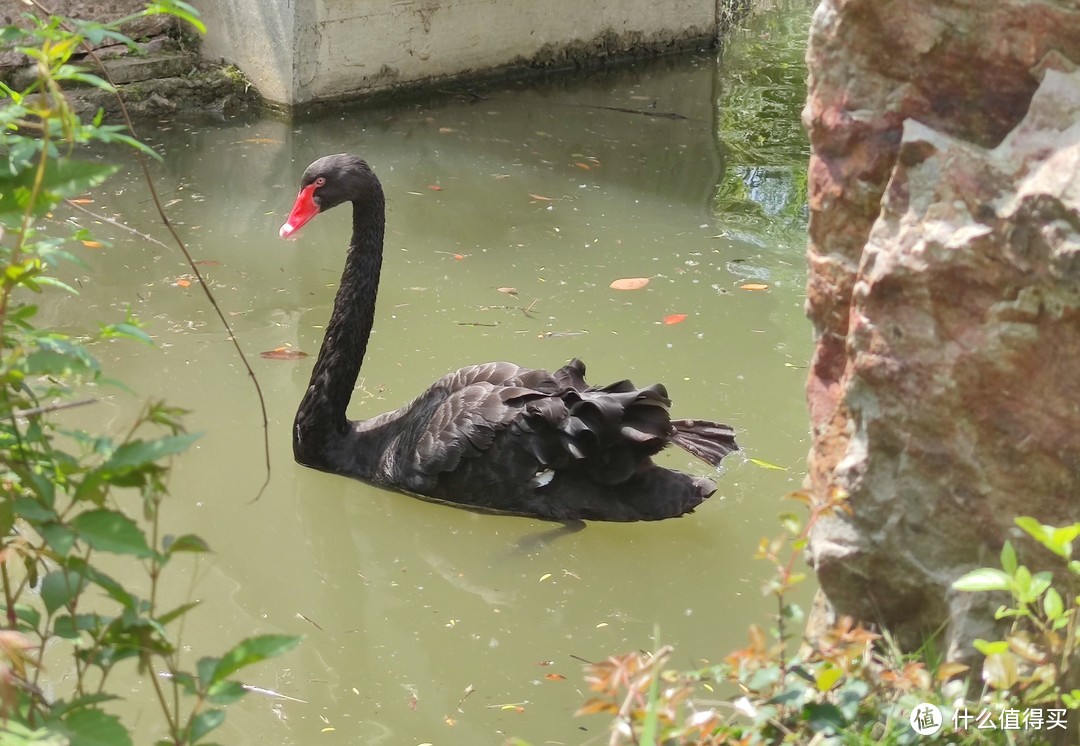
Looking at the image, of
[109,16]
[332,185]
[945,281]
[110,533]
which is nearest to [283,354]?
[332,185]

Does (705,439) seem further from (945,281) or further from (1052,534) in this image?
(1052,534)

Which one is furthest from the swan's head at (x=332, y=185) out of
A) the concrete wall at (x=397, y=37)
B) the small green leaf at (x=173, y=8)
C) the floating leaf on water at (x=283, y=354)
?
the concrete wall at (x=397, y=37)

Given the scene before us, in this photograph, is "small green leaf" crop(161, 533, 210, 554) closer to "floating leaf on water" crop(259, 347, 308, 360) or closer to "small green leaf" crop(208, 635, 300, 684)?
"small green leaf" crop(208, 635, 300, 684)

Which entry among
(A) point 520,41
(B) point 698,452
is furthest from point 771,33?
(B) point 698,452

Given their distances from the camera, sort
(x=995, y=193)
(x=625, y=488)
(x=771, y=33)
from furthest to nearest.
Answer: (x=771, y=33) → (x=625, y=488) → (x=995, y=193)

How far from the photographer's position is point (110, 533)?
4.80 ft

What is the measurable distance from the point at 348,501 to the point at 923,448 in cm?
222

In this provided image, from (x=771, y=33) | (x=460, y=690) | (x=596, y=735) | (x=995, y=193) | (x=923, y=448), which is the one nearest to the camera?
(x=995, y=193)

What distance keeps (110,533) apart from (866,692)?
114cm

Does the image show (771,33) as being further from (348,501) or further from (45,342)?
(45,342)

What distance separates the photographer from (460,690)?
114 inches

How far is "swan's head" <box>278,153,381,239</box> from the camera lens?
14.0 feet

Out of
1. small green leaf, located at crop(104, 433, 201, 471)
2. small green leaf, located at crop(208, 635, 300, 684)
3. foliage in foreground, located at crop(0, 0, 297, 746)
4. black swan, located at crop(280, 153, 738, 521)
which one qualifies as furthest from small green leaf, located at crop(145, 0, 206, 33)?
black swan, located at crop(280, 153, 738, 521)

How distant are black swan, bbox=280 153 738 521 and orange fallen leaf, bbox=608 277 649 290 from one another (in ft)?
4.36
